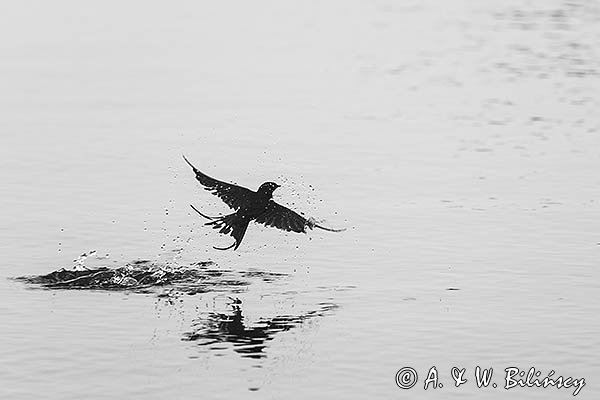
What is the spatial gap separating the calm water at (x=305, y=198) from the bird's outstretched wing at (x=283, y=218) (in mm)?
931

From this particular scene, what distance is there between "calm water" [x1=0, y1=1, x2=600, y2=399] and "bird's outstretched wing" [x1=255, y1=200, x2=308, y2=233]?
931 mm

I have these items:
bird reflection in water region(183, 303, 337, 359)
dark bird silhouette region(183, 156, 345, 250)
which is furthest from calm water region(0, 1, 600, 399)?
dark bird silhouette region(183, 156, 345, 250)

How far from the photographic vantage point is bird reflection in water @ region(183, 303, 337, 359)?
603 inches

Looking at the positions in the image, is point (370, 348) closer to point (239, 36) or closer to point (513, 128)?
point (513, 128)

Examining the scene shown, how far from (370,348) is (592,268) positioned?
4409 mm

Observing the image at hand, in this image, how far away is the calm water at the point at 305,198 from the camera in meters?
15.0

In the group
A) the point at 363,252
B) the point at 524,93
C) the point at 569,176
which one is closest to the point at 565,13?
the point at 524,93

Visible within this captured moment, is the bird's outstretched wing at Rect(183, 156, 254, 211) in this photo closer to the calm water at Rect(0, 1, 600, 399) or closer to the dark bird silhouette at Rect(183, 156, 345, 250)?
the dark bird silhouette at Rect(183, 156, 345, 250)

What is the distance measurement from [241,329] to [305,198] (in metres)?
6.66

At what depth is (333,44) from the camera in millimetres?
36812

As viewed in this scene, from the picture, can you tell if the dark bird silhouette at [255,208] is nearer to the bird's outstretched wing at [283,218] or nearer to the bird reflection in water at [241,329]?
the bird's outstretched wing at [283,218]

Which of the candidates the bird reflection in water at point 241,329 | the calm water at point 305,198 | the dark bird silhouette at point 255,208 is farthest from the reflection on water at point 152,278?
the bird reflection in water at point 241,329

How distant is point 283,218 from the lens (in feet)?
54.7

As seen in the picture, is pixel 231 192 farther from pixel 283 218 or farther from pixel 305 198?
pixel 305 198
